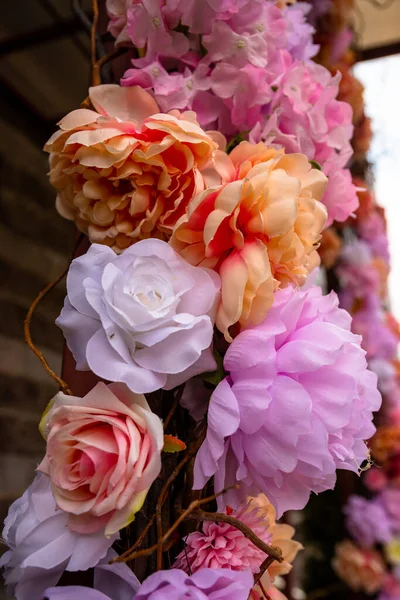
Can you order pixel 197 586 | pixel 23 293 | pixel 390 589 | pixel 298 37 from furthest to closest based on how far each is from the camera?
pixel 390 589, pixel 23 293, pixel 298 37, pixel 197 586

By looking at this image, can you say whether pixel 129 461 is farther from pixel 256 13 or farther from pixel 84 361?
pixel 256 13

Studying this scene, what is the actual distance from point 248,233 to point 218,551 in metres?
0.23

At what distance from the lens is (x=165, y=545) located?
15.1 inches

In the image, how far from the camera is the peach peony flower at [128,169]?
0.41 meters

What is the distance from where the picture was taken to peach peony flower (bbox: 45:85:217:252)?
0.41 meters

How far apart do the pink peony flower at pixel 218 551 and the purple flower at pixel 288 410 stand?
22 millimetres

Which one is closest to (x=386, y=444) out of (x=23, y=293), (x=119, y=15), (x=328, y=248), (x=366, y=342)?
(x=366, y=342)

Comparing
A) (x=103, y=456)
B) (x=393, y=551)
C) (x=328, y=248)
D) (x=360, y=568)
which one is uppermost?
(x=103, y=456)

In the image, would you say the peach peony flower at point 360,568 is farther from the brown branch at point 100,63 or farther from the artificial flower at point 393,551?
the brown branch at point 100,63

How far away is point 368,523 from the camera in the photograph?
4.25 feet

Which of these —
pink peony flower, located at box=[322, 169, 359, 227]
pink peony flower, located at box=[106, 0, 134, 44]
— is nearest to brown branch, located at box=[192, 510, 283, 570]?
pink peony flower, located at box=[322, 169, 359, 227]

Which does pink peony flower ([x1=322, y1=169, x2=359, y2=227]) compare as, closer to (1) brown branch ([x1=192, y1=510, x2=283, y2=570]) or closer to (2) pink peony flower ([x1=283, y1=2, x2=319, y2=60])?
(2) pink peony flower ([x1=283, y1=2, x2=319, y2=60])

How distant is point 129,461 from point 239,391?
0.09 metres

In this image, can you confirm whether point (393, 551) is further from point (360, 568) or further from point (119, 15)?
point (119, 15)
